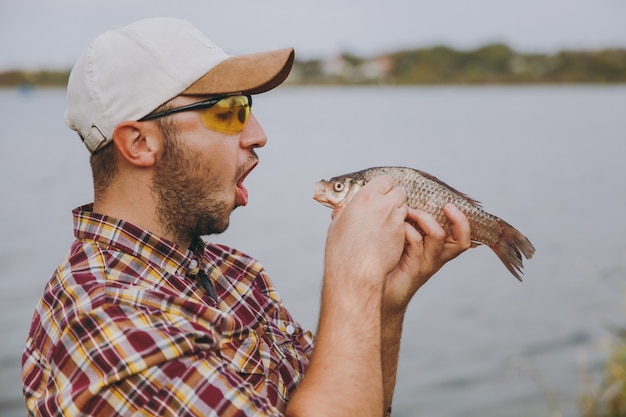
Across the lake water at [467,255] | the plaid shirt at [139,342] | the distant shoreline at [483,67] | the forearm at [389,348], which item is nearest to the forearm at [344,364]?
the plaid shirt at [139,342]

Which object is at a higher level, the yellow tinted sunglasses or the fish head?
the fish head

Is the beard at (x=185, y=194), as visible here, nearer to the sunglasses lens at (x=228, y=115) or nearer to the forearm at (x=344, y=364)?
the sunglasses lens at (x=228, y=115)

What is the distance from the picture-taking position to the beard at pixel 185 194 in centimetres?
270

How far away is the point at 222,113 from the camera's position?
2.75 metres

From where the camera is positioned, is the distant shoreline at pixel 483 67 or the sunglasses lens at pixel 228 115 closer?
the sunglasses lens at pixel 228 115

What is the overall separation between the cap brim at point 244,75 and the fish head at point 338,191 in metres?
0.50

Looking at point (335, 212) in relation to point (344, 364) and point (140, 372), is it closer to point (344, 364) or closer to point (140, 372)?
point (344, 364)

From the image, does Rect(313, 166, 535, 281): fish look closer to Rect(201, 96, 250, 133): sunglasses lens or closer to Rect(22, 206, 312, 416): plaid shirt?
Rect(201, 96, 250, 133): sunglasses lens

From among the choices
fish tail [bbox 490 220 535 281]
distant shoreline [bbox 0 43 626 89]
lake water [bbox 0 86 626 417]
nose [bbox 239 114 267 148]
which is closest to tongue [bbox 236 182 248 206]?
nose [bbox 239 114 267 148]

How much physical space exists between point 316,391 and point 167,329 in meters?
0.46

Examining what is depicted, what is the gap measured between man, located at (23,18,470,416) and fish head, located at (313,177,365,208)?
1.15 feet

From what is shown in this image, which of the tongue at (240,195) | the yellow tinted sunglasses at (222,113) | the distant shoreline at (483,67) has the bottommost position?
the tongue at (240,195)

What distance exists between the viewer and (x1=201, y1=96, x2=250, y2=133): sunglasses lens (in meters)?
2.73

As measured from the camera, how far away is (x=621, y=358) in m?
7.05
